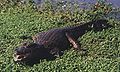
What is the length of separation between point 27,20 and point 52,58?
249 cm

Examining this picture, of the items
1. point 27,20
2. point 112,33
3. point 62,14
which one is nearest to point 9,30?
point 27,20

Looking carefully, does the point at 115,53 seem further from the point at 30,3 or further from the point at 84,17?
the point at 30,3

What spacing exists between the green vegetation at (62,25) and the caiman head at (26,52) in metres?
0.17

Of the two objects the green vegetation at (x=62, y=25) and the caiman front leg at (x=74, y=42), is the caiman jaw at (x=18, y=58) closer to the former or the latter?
the green vegetation at (x=62, y=25)

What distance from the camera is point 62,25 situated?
10.3 meters

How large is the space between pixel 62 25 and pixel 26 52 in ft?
7.65

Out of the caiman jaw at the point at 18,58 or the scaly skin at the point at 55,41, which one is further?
the scaly skin at the point at 55,41

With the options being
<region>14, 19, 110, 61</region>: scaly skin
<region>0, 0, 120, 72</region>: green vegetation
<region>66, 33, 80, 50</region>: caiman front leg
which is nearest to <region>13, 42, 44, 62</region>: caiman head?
<region>14, 19, 110, 61</region>: scaly skin

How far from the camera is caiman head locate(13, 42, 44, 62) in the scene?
317 inches

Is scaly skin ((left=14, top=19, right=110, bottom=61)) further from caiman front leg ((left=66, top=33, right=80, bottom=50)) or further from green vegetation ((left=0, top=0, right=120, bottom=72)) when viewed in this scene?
green vegetation ((left=0, top=0, right=120, bottom=72))

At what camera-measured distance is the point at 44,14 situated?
11.1 metres

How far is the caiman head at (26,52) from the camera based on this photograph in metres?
8.05

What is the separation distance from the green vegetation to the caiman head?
0.56 feet

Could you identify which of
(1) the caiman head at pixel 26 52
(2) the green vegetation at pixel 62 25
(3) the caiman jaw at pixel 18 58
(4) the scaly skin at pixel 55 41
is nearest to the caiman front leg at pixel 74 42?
(4) the scaly skin at pixel 55 41
